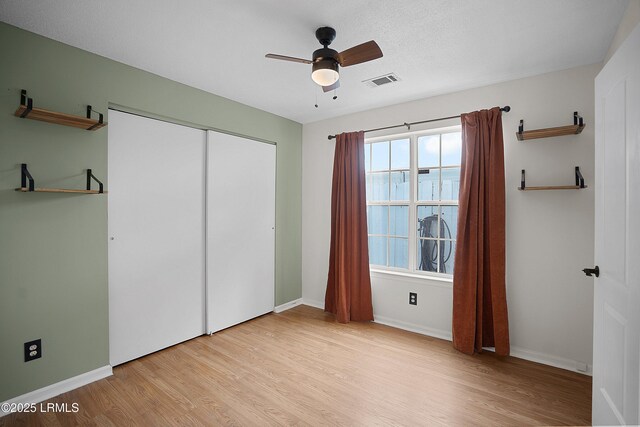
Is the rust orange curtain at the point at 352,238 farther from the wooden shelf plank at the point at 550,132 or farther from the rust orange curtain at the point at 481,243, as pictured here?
the wooden shelf plank at the point at 550,132

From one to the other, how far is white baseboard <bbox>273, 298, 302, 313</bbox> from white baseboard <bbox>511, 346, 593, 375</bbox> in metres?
2.61

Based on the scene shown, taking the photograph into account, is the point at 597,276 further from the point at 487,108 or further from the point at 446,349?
the point at 487,108

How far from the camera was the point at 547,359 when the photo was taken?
2.70 m

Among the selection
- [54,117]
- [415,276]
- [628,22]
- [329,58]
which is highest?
[628,22]

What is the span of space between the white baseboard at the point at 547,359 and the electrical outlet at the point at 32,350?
12.7 feet

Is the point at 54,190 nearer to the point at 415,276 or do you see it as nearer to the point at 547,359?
the point at 415,276

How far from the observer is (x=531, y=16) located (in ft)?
6.33

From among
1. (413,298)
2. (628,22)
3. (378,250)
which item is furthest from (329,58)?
(413,298)

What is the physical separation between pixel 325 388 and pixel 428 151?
2.60 meters

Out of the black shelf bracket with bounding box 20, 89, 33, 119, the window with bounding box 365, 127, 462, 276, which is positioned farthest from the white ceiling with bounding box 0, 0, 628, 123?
the window with bounding box 365, 127, 462, 276

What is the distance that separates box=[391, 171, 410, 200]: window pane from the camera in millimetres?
3580

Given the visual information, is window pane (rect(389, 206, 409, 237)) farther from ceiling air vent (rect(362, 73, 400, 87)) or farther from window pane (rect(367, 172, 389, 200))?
ceiling air vent (rect(362, 73, 400, 87))

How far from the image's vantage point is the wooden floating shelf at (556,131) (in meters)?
2.43

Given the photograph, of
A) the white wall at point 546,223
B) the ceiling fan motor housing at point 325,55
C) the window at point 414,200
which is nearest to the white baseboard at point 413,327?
the white wall at point 546,223
